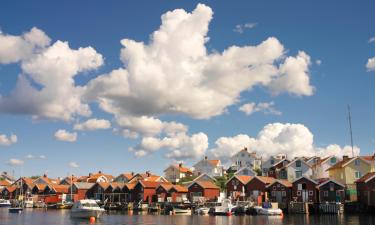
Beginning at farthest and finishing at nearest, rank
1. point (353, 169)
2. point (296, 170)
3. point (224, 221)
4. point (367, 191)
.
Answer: point (296, 170), point (353, 169), point (367, 191), point (224, 221)

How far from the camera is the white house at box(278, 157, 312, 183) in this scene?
10394 cm

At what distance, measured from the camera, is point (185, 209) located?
8488cm

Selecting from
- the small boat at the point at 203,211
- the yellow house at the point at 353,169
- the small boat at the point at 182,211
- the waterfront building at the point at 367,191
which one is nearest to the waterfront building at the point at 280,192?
the waterfront building at the point at 367,191

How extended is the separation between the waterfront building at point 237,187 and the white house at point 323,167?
20314 mm

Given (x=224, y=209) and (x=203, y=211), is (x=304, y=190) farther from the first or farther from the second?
(x=203, y=211)

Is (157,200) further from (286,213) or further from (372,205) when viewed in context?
(372,205)

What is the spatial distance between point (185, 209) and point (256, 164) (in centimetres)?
5332

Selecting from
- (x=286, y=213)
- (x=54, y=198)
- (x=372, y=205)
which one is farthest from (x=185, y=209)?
(x=54, y=198)

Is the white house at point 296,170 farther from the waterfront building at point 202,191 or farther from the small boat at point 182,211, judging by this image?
the small boat at point 182,211

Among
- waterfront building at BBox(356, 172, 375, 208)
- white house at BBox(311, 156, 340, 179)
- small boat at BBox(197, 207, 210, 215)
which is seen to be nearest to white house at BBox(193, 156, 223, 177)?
white house at BBox(311, 156, 340, 179)

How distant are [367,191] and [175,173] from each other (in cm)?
7188

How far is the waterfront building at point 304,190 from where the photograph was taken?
8137 cm

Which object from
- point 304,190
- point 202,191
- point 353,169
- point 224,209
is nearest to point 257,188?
point 304,190

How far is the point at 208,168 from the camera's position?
136 meters
